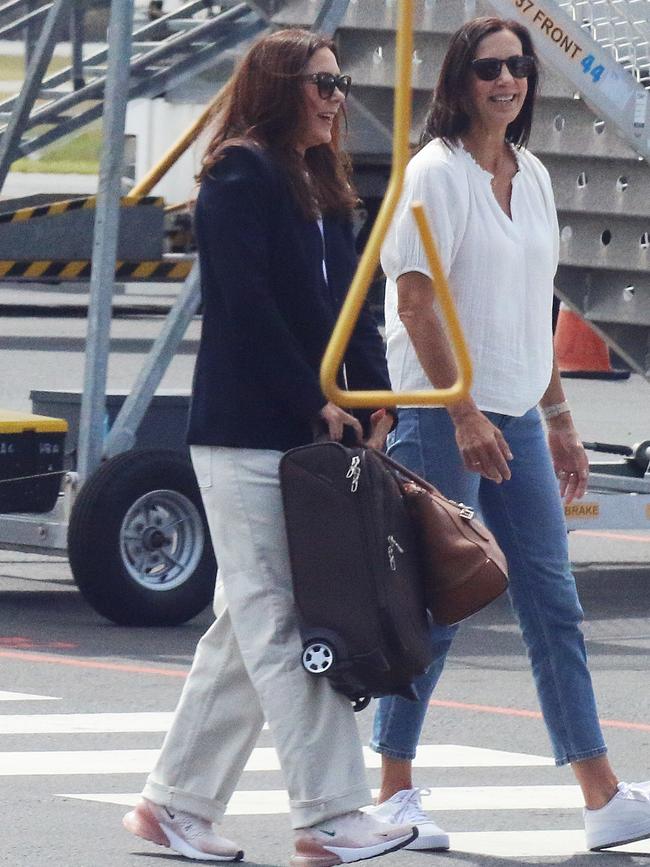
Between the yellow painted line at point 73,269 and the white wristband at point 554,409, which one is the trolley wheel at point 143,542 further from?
the yellow painted line at point 73,269

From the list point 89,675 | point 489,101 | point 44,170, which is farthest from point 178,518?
point 44,170

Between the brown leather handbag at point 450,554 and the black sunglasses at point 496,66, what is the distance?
924mm

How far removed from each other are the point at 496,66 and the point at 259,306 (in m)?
0.88

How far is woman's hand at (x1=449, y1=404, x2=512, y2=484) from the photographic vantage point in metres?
4.61

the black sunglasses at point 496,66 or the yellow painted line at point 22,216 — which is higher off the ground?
the black sunglasses at point 496,66

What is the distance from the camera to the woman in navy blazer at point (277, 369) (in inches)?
173

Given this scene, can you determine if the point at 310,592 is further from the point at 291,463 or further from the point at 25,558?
the point at 25,558

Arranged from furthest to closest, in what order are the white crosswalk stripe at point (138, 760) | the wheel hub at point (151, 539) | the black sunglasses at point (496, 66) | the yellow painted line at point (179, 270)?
the yellow painted line at point (179, 270) → the wheel hub at point (151, 539) → the white crosswalk stripe at point (138, 760) → the black sunglasses at point (496, 66)

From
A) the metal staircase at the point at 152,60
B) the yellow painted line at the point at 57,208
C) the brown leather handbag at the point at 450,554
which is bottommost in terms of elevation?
the brown leather handbag at the point at 450,554

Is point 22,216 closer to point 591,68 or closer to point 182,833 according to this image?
point 591,68

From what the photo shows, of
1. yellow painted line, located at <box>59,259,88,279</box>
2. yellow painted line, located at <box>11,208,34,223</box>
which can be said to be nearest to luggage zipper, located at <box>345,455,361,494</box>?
yellow painted line, located at <box>11,208,34,223</box>

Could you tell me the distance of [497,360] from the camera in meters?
4.80

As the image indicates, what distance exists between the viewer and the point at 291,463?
14.3ft

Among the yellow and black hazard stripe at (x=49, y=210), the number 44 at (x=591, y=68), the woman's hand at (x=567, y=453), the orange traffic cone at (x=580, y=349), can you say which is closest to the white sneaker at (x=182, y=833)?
the woman's hand at (x=567, y=453)
